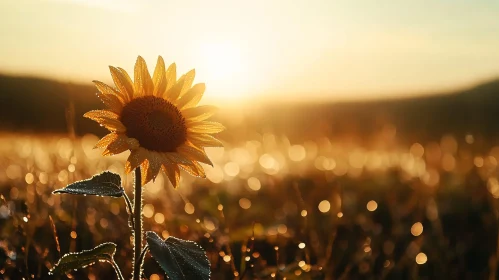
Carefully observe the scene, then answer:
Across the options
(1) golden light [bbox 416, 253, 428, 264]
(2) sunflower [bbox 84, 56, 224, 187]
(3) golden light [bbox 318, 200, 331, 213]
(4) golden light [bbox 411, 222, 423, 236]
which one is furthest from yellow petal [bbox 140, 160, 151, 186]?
(3) golden light [bbox 318, 200, 331, 213]

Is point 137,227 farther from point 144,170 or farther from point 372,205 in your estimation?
point 372,205

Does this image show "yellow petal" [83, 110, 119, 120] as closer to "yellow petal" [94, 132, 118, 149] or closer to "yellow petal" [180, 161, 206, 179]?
"yellow petal" [94, 132, 118, 149]

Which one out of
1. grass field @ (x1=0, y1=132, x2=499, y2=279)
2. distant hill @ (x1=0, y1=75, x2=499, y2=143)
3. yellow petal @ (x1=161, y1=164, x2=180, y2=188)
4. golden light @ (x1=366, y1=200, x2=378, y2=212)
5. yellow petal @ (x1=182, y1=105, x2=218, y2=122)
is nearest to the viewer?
yellow petal @ (x1=161, y1=164, x2=180, y2=188)

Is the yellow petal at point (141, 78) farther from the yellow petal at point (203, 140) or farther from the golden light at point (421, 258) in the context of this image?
the golden light at point (421, 258)

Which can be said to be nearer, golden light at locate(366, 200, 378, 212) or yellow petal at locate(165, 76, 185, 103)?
yellow petal at locate(165, 76, 185, 103)

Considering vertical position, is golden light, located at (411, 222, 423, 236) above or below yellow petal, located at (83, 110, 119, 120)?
below

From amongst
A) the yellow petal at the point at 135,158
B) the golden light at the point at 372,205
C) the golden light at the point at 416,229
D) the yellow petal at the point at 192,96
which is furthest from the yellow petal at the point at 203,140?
the golden light at the point at 372,205

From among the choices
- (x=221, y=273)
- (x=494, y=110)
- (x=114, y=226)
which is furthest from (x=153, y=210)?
(x=494, y=110)
